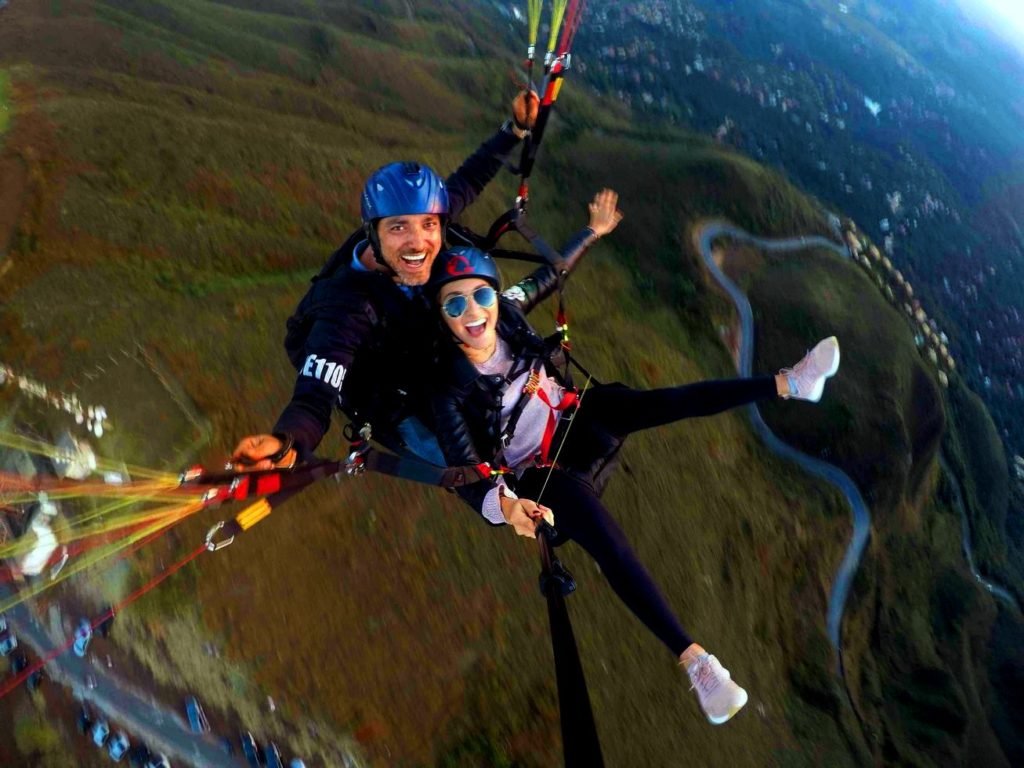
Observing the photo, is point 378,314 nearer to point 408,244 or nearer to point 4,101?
point 408,244

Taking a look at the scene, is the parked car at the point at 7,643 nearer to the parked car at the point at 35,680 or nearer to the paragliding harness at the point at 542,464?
the parked car at the point at 35,680

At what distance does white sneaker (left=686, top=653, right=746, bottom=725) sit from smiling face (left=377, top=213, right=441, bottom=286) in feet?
13.4

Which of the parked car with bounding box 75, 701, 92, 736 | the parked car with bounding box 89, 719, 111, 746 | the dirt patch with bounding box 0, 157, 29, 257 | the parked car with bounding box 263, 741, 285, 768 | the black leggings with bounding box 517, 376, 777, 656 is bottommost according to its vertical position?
the dirt patch with bounding box 0, 157, 29, 257

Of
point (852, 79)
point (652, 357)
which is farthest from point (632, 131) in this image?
point (852, 79)

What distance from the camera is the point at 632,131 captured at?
2512 inches

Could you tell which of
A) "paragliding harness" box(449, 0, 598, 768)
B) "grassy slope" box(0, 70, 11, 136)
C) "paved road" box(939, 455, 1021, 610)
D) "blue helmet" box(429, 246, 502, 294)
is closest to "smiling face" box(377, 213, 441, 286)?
"blue helmet" box(429, 246, 502, 294)

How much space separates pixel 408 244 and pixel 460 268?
488mm

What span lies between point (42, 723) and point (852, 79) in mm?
185415

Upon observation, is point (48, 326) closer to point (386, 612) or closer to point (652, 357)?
point (386, 612)

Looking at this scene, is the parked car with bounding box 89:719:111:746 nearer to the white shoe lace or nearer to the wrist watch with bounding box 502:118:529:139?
the white shoe lace

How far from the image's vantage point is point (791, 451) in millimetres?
30625

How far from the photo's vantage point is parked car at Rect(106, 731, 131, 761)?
28.2 ft

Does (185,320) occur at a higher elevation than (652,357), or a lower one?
higher

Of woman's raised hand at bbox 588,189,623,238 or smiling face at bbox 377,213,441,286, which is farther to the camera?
woman's raised hand at bbox 588,189,623,238
